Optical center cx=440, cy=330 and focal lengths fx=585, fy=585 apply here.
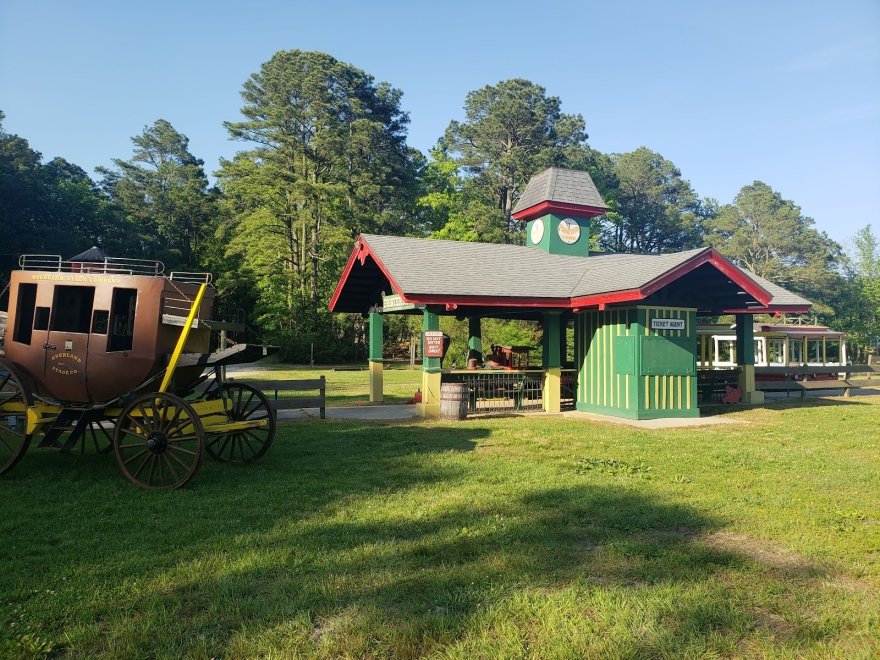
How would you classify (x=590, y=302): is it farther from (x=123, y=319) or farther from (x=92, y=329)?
(x=92, y=329)

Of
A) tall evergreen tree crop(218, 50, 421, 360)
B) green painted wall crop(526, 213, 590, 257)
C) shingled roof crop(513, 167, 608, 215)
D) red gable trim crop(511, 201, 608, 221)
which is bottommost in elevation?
green painted wall crop(526, 213, 590, 257)

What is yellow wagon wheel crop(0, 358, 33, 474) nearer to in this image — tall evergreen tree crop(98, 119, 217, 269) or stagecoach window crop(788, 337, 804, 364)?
stagecoach window crop(788, 337, 804, 364)

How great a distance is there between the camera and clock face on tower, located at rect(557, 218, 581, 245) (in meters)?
19.7

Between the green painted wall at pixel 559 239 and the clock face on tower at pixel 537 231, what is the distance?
93 millimetres

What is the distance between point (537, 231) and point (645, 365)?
766cm

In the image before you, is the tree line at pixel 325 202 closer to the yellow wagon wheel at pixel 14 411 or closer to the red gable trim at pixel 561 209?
the red gable trim at pixel 561 209

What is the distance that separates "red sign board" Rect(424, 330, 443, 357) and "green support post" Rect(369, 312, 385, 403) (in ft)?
11.7

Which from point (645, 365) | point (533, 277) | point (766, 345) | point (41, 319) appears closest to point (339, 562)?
point (41, 319)

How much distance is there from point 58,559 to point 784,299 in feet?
62.9

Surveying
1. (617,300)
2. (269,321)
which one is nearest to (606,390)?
(617,300)

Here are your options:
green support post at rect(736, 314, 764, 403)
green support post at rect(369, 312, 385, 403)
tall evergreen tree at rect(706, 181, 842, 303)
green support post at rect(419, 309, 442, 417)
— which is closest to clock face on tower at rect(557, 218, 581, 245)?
green support post at rect(736, 314, 764, 403)

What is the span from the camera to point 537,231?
20.3m

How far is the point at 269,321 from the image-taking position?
41.4 meters

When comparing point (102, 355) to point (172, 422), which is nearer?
point (172, 422)
